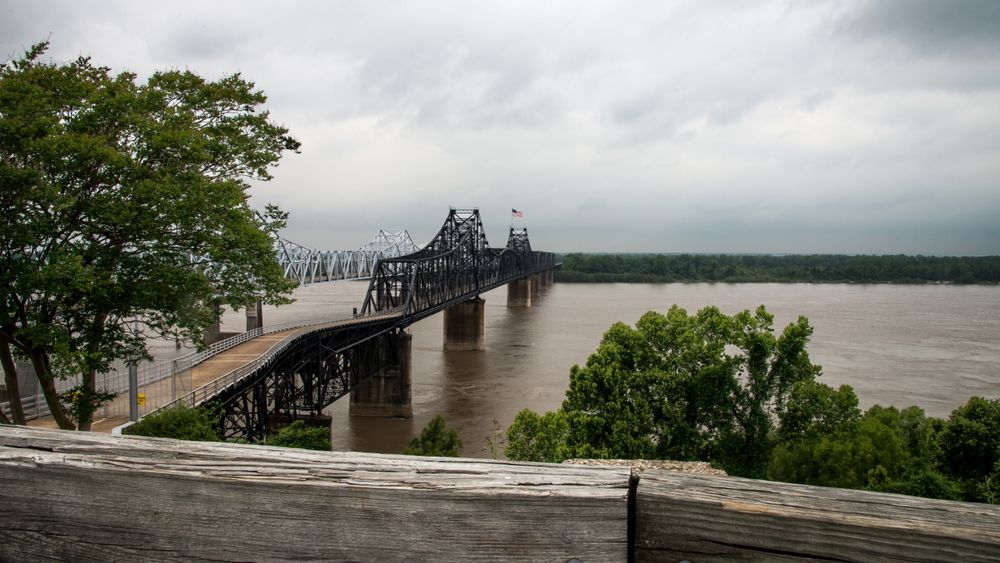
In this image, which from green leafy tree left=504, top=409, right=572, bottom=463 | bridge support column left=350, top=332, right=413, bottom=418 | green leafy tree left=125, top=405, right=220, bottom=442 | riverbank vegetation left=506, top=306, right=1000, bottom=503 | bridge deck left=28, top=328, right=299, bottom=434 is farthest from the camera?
bridge support column left=350, top=332, right=413, bottom=418

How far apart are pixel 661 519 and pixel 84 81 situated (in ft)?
47.6

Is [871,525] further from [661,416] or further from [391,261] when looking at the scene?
[391,261]

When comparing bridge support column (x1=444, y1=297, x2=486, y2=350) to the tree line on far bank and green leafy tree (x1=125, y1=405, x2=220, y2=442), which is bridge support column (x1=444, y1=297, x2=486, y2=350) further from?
the tree line on far bank

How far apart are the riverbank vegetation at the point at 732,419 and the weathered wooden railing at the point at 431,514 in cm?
1527

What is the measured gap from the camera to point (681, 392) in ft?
62.4

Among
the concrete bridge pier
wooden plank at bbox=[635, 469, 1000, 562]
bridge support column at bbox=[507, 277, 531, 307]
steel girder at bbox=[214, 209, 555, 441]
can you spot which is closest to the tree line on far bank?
the concrete bridge pier

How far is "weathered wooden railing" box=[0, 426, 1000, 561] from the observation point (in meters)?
1.24

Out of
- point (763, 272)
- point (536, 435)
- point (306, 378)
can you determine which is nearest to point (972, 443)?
point (536, 435)

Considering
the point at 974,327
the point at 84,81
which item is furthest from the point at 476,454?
the point at 974,327

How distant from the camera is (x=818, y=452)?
664 inches

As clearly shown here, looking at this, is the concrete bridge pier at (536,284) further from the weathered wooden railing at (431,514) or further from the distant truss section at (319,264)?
the weathered wooden railing at (431,514)

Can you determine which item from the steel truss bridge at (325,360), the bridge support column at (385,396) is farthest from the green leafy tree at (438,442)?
the bridge support column at (385,396)

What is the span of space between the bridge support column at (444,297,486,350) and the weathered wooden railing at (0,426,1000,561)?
51045mm

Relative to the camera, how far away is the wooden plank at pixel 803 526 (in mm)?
1200
